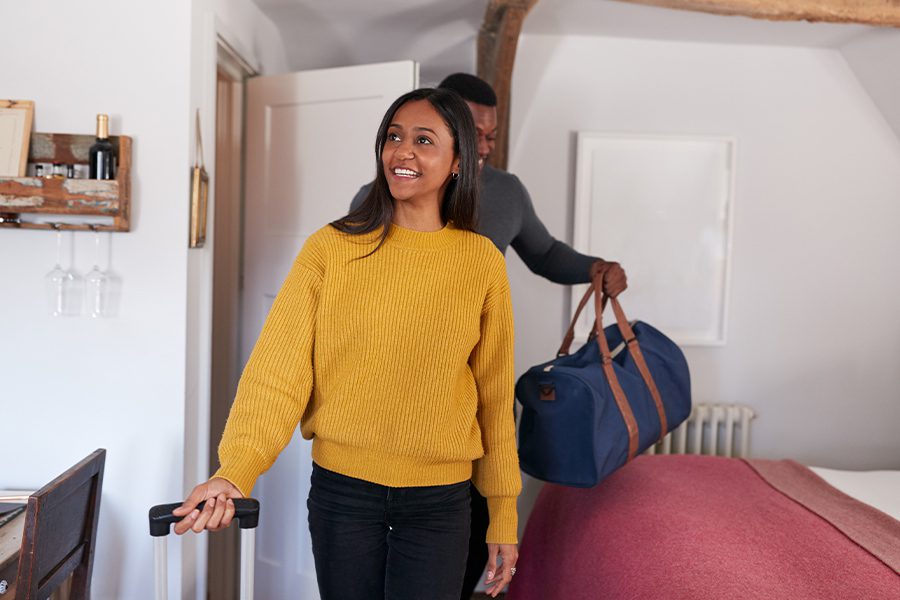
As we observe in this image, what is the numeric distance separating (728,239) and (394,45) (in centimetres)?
150

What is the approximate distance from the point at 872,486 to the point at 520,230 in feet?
4.37

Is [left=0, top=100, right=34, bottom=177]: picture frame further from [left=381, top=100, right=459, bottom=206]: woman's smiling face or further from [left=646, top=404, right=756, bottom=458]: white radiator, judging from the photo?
[left=646, top=404, right=756, bottom=458]: white radiator

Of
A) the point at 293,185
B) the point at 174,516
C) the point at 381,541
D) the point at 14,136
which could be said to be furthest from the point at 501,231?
the point at 14,136

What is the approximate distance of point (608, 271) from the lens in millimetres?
1922

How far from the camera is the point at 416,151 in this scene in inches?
51.4

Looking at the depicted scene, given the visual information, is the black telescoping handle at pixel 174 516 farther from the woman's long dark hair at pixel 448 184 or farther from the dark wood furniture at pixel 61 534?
the woman's long dark hair at pixel 448 184

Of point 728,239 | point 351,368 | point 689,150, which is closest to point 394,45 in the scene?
point 689,150

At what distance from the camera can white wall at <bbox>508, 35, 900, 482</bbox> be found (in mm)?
2969

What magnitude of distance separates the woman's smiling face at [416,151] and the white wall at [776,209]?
1687 millimetres

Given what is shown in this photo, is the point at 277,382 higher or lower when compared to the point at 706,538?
higher

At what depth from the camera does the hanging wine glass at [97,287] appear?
6.23ft

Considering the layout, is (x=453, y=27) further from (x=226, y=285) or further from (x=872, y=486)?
(x=872, y=486)

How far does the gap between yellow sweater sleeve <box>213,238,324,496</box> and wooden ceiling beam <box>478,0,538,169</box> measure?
4.67ft

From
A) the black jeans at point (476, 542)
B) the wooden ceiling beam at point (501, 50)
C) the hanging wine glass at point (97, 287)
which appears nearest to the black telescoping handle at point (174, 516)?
the black jeans at point (476, 542)
